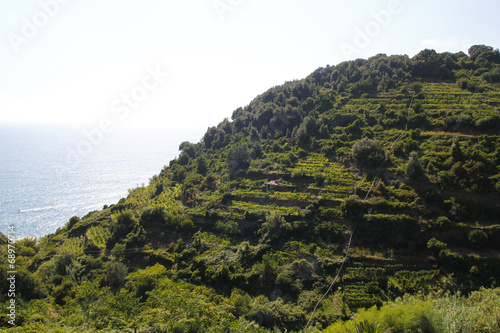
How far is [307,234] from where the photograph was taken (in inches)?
997

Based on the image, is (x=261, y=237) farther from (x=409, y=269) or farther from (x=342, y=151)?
(x=342, y=151)

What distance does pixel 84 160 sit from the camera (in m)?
75.8

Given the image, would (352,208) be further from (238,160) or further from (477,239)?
(238,160)

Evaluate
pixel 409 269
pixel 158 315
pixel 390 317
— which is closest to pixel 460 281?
pixel 409 269

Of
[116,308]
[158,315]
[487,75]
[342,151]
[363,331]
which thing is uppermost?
[487,75]

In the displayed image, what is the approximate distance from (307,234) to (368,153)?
12812 millimetres

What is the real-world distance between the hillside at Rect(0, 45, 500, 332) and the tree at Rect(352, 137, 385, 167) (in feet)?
0.40

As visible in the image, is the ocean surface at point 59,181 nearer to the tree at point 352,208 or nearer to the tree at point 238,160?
the tree at point 238,160

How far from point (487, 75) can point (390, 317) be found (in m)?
45.1

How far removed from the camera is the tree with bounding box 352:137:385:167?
2980 cm

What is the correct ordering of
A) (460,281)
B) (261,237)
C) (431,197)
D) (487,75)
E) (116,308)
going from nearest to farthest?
1. (116,308)
2. (460,281)
3. (431,197)
4. (261,237)
5. (487,75)

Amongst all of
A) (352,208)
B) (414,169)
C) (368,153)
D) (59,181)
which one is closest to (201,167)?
(368,153)

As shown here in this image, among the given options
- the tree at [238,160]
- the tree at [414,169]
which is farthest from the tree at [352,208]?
the tree at [238,160]

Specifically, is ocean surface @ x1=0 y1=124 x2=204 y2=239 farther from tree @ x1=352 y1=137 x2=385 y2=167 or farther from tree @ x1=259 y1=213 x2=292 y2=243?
tree @ x1=352 y1=137 x2=385 y2=167
